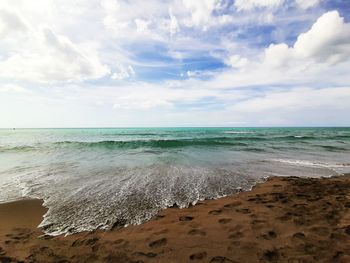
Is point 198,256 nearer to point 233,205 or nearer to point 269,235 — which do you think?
point 269,235

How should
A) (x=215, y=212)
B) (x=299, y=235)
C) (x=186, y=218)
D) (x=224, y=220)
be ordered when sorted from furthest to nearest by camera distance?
(x=215, y=212) → (x=186, y=218) → (x=224, y=220) → (x=299, y=235)

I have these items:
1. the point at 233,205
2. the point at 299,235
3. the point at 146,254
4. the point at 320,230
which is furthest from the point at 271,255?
the point at 233,205

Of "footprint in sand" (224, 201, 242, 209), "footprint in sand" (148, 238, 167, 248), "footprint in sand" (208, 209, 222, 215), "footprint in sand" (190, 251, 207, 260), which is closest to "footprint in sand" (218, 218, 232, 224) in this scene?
"footprint in sand" (208, 209, 222, 215)

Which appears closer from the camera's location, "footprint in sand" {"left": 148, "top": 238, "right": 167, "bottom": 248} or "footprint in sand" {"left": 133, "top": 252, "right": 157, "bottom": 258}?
"footprint in sand" {"left": 133, "top": 252, "right": 157, "bottom": 258}

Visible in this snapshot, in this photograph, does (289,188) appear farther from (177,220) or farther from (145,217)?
(145,217)

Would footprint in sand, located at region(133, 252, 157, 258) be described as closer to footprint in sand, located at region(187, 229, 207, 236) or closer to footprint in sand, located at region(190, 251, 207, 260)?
footprint in sand, located at region(190, 251, 207, 260)

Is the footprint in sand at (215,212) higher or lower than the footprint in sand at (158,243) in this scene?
higher

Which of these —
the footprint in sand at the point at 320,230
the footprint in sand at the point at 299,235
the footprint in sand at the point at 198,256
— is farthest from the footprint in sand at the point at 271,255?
the footprint in sand at the point at 320,230

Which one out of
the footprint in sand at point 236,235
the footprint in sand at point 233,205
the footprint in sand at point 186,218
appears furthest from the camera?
the footprint in sand at point 233,205

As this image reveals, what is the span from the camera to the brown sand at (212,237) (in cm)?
327

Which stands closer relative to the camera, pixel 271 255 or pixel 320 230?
pixel 271 255

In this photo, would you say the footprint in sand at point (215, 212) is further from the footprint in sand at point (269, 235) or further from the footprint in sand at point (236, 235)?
the footprint in sand at point (269, 235)

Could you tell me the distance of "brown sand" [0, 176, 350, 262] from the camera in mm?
3271

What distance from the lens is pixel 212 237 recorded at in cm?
379
